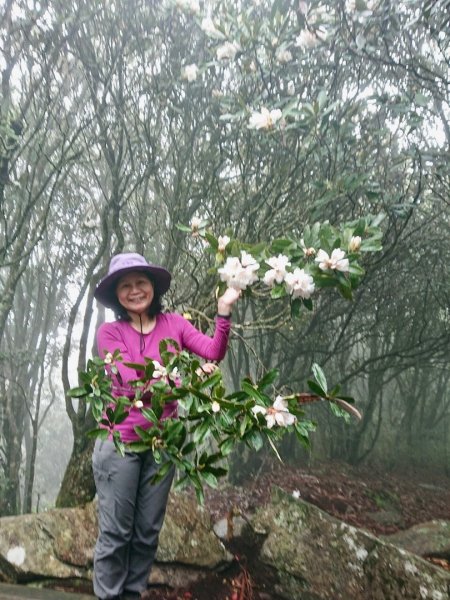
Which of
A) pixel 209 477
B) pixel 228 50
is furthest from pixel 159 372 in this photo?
pixel 228 50

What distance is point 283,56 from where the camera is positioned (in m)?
4.16

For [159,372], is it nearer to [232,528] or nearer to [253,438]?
[253,438]

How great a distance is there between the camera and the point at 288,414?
1.79 meters

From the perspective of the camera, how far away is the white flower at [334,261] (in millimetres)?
2115

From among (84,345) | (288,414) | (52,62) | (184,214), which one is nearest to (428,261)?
(184,214)

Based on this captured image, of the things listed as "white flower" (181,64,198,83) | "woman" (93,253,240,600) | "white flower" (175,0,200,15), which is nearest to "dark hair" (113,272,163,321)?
"woman" (93,253,240,600)

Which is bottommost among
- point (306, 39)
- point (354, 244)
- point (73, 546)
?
point (73, 546)

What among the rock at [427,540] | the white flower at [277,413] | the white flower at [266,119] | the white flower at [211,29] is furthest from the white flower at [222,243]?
the rock at [427,540]

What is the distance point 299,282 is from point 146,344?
32.2 inches

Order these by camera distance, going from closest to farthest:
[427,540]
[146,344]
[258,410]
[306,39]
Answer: [258,410] → [146,344] → [427,540] → [306,39]

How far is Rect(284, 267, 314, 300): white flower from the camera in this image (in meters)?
2.12

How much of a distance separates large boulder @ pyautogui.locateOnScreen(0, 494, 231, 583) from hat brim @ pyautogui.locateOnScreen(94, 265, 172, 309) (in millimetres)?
1650

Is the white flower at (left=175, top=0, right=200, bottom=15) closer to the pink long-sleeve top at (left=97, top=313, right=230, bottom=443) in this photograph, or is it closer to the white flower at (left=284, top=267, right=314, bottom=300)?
the pink long-sleeve top at (left=97, top=313, right=230, bottom=443)

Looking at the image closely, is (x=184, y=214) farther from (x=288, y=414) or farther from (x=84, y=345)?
(x=288, y=414)
